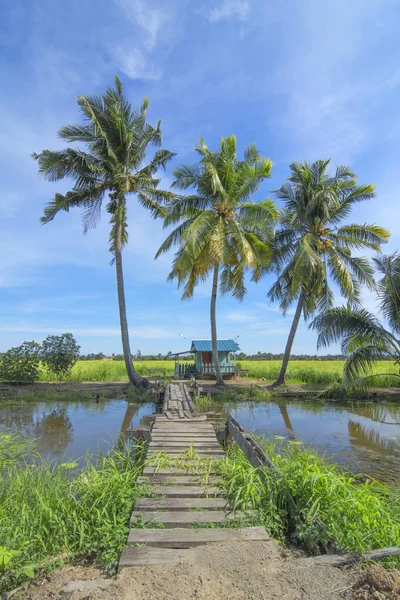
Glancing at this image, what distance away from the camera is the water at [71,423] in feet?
25.5

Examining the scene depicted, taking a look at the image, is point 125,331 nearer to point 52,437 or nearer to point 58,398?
point 58,398

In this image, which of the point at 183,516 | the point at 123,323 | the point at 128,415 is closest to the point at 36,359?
the point at 123,323

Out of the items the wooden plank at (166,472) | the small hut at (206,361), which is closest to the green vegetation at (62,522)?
the wooden plank at (166,472)

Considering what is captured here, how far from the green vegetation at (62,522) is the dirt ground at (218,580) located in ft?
0.66

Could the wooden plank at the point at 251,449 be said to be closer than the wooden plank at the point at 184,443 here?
Yes

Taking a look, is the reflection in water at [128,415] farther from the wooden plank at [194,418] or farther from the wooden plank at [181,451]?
the wooden plank at [181,451]

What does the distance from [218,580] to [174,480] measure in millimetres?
1770

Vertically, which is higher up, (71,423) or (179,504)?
(179,504)

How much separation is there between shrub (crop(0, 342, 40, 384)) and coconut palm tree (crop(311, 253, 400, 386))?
14.1m

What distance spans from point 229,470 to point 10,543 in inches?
92.0

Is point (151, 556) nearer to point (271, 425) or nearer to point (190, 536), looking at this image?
point (190, 536)

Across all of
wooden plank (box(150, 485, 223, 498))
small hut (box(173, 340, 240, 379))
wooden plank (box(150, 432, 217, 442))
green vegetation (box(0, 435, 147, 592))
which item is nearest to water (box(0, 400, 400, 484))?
wooden plank (box(150, 432, 217, 442))

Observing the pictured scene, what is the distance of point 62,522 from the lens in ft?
9.79

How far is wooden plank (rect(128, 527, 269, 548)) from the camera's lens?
2.76 m
